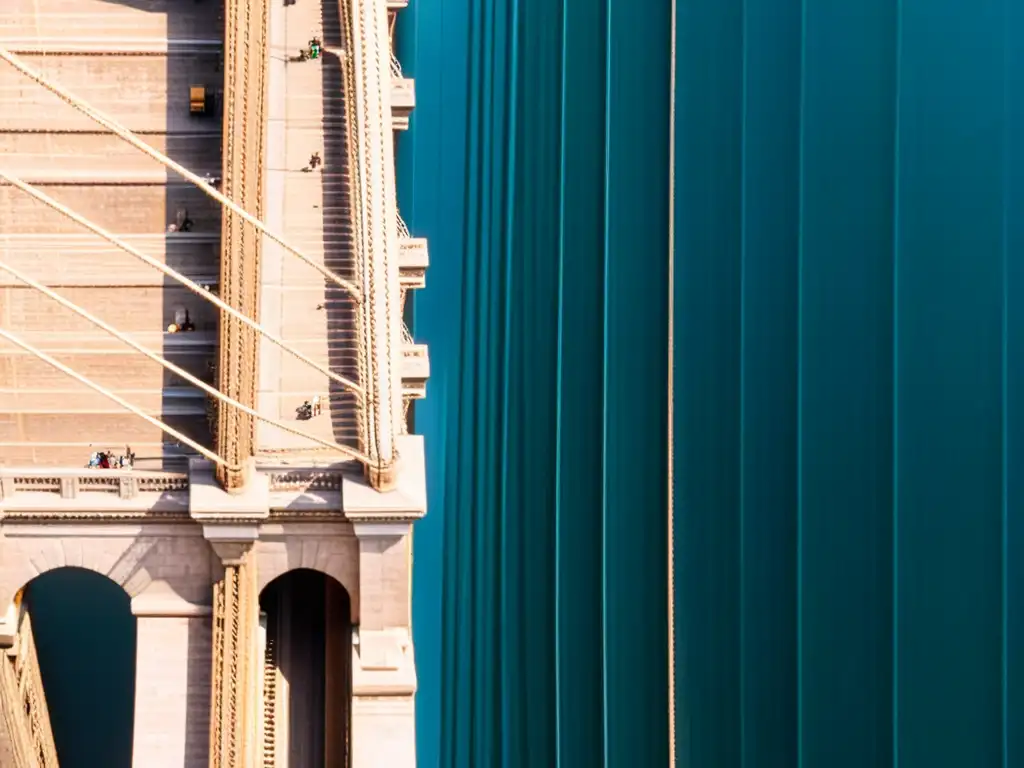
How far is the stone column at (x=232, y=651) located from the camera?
43188mm

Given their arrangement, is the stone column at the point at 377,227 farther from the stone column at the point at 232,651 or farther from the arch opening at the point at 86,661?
the arch opening at the point at 86,661

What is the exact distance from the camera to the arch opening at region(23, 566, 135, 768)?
60.4m

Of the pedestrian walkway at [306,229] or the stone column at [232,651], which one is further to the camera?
the pedestrian walkway at [306,229]

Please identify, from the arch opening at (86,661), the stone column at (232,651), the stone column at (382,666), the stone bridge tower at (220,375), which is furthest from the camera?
the arch opening at (86,661)

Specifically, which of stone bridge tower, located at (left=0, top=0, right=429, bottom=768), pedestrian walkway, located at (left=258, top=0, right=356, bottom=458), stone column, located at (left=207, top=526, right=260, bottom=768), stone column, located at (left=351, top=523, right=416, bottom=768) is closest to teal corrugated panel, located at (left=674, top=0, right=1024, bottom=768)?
stone column, located at (left=351, top=523, right=416, bottom=768)

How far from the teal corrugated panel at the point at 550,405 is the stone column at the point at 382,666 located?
23.4ft

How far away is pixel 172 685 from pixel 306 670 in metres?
5.88

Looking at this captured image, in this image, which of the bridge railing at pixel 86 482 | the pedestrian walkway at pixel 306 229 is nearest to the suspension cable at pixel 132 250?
the pedestrian walkway at pixel 306 229

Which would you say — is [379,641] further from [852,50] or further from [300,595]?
[852,50]

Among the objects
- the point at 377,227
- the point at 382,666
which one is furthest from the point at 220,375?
the point at 382,666

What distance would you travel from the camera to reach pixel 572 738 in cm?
4903

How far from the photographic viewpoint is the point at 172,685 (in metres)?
44.5

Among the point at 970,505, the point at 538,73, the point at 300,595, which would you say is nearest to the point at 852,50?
the point at 538,73

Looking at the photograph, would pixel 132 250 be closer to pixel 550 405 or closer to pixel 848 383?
pixel 550 405
